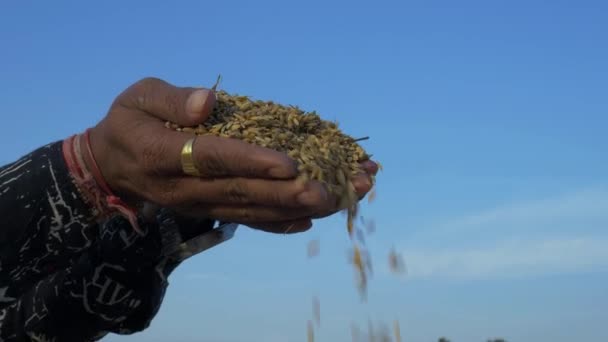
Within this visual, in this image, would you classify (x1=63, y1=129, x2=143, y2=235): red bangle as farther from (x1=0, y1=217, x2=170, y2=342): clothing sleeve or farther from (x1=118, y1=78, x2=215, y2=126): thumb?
(x1=0, y1=217, x2=170, y2=342): clothing sleeve

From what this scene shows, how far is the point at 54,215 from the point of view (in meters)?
2.89

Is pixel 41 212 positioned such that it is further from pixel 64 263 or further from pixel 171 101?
pixel 171 101

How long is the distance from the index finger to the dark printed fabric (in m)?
0.53

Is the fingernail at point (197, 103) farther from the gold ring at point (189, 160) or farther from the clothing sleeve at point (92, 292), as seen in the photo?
the clothing sleeve at point (92, 292)

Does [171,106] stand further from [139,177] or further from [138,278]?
[138,278]

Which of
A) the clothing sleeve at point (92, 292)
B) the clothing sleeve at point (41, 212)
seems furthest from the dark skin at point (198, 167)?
the clothing sleeve at point (92, 292)

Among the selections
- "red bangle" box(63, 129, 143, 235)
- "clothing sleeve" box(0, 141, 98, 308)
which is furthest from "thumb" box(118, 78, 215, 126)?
"clothing sleeve" box(0, 141, 98, 308)

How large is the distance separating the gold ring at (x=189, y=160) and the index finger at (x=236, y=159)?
0.03ft

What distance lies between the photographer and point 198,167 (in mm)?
2539

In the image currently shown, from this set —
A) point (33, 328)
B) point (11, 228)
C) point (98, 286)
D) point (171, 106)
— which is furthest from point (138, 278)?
point (171, 106)

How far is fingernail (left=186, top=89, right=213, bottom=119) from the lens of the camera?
263cm

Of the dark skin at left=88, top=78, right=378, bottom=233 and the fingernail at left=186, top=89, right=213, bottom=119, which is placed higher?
the fingernail at left=186, top=89, right=213, bottom=119

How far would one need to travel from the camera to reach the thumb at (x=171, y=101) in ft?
8.65

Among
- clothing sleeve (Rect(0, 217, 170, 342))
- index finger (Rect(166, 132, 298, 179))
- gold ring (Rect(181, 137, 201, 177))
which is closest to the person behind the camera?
index finger (Rect(166, 132, 298, 179))
